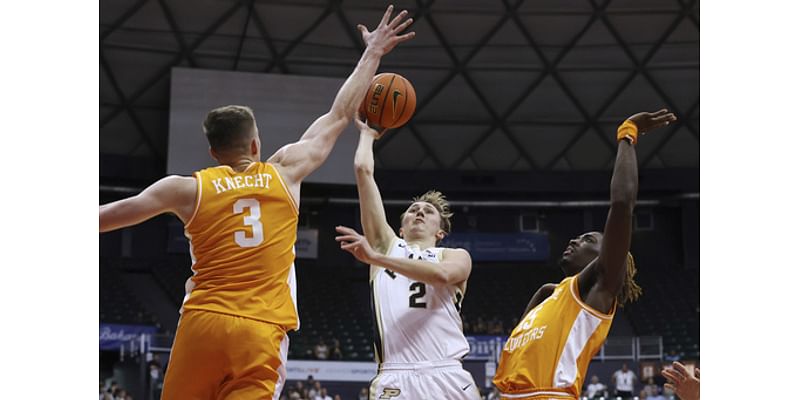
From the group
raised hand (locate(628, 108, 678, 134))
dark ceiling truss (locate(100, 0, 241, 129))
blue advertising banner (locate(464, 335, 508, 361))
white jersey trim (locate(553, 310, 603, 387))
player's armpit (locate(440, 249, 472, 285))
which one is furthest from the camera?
dark ceiling truss (locate(100, 0, 241, 129))

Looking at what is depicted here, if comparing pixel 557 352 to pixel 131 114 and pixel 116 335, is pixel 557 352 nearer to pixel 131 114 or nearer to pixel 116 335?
pixel 116 335

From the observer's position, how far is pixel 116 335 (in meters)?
21.0

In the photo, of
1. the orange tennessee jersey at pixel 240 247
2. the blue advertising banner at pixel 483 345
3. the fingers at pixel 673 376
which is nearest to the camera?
the orange tennessee jersey at pixel 240 247

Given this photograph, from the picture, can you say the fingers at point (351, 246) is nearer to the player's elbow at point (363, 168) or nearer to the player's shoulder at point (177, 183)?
the player's shoulder at point (177, 183)

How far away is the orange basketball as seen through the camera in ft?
19.8

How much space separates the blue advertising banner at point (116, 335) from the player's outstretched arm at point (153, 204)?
17.9 meters

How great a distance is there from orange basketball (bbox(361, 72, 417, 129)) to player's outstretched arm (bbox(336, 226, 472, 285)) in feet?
3.81

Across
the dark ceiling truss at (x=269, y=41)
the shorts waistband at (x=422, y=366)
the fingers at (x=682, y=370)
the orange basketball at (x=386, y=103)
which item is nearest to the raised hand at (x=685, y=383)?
the fingers at (x=682, y=370)

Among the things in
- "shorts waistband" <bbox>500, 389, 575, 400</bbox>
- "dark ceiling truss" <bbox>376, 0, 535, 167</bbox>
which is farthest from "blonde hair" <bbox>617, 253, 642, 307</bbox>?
"dark ceiling truss" <bbox>376, 0, 535, 167</bbox>

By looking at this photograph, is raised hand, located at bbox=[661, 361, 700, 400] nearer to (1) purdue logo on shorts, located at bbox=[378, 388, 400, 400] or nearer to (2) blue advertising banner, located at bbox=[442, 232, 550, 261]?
(1) purdue logo on shorts, located at bbox=[378, 388, 400, 400]

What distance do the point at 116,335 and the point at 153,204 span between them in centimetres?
1834

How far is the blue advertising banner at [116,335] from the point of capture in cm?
2084

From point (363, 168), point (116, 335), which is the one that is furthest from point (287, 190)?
point (116, 335)
